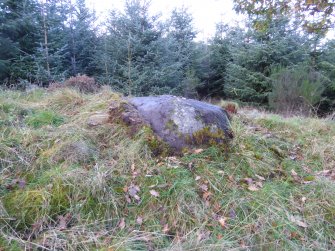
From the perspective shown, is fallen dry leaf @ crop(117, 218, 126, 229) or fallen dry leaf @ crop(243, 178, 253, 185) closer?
fallen dry leaf @ crop(117, 218, 126, 229)

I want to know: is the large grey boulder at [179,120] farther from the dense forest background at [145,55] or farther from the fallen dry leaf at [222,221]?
the dense forest background at [145,55]

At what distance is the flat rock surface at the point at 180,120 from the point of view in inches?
110

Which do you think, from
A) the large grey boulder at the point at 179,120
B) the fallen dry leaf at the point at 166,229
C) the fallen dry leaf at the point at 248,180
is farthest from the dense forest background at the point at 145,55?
the fallen dry leaf at the point at 166,229

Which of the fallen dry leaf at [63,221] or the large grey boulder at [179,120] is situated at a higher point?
the large grey boulder at [179,120]

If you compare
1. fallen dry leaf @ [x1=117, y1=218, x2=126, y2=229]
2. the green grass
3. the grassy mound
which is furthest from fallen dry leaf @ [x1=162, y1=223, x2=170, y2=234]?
the green grass

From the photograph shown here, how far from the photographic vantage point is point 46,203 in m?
1.95

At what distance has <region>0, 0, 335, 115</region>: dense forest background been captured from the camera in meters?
8.20

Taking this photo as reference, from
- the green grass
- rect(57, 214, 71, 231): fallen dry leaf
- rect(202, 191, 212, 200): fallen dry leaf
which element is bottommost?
rect(57, 214, 71, 231): fallen dry leaf

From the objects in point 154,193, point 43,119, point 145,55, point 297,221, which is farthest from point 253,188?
point 145,55

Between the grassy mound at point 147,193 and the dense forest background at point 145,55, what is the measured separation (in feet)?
17.4

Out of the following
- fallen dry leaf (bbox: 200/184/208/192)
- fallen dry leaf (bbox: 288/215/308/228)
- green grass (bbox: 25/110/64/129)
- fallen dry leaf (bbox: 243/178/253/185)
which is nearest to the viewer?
fallen dry leaf (bbox: 288/215/308/228)

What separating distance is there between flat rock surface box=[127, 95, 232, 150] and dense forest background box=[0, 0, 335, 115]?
17.4 feet

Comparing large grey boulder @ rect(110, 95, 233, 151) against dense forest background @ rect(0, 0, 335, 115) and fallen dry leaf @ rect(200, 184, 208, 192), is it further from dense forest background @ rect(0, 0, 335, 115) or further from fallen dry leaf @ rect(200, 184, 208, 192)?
dense forest background @ rect(0, 0, 335, 115)

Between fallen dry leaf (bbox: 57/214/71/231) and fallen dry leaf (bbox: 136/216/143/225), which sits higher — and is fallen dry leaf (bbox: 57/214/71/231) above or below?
above
